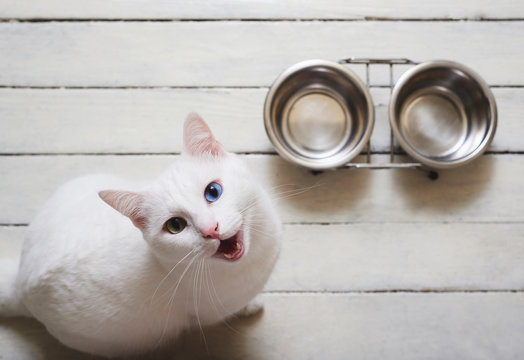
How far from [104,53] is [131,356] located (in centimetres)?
110

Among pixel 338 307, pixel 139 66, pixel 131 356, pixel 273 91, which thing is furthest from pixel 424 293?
pixel 139 66

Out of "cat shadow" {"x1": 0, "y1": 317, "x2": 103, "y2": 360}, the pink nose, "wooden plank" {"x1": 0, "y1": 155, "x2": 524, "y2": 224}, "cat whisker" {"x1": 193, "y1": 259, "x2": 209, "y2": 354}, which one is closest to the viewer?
the pink nose

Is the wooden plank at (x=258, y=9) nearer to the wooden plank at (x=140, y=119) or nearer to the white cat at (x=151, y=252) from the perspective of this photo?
the wooden plank at (x=140, y=119)

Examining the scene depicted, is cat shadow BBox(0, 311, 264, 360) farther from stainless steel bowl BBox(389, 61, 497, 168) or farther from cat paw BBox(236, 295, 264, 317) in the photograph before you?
stainless steel bowl BBox(389, 61, 497, 168)

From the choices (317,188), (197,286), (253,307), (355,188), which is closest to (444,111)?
(355,188)

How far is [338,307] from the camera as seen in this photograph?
137cm

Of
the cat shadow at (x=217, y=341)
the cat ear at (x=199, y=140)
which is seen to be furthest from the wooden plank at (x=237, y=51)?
the cat shadow at (x=217, y=341)

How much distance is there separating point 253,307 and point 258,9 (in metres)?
1.10

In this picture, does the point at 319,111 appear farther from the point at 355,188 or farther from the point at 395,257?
the point at 395,257

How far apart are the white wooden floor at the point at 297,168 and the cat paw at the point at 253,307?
0.16 ft

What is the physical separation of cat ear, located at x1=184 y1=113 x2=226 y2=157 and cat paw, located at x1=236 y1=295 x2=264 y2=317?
63 cm

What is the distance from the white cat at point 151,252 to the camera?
2.73ft

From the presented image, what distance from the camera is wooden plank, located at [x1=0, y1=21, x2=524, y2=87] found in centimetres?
149

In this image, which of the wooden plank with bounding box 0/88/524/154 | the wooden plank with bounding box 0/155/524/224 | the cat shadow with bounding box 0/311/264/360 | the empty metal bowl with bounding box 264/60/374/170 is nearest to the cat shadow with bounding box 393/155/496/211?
the wooden plank with bounding box 0/155/524/224
